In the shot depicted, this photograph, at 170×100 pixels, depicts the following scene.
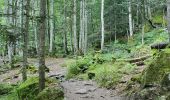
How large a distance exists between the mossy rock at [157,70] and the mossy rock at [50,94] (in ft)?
9.93

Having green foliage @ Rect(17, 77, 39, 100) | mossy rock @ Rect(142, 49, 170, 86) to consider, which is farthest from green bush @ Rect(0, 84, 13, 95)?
mossy rock @ Rect(142, 49, 170, 86)

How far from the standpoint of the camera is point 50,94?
1138 centimetres

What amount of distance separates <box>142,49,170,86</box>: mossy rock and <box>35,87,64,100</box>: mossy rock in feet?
9.93

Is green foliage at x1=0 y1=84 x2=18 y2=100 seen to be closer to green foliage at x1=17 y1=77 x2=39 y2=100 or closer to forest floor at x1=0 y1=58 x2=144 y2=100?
green foliage at x1=17 y1=77 x2=39 y2=100

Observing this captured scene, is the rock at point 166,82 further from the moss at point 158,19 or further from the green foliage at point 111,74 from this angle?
the moss at point 158,19

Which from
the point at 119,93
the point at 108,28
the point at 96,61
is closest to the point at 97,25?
the point at 108,28

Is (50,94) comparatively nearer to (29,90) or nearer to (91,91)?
(29,90)

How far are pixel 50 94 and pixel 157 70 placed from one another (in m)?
3.81

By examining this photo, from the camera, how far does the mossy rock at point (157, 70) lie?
983 cm

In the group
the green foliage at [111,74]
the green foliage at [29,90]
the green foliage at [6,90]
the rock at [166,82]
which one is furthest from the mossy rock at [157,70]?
the green foliage at [6,90]

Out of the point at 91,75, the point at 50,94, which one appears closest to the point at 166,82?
the point at 50,94

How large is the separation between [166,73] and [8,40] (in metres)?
7.25

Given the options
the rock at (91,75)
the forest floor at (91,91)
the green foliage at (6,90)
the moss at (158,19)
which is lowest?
the green foliage at (6,90)

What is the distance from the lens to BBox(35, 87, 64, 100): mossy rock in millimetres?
11320
